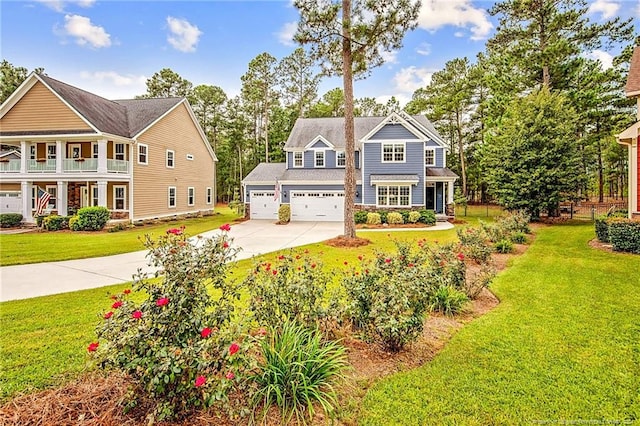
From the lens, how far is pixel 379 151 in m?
22.4

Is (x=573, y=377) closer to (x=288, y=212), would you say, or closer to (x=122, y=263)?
(x=122, y=263)

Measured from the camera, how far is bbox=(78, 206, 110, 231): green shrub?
1711 centimetres

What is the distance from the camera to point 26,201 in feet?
63.5

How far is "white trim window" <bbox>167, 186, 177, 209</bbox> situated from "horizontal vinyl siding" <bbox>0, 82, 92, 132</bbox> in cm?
615

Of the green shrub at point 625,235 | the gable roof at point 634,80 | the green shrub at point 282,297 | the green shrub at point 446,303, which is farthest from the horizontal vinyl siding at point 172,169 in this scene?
the gable roof at point 634,80

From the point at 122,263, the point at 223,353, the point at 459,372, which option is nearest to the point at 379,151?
the point at 122,263

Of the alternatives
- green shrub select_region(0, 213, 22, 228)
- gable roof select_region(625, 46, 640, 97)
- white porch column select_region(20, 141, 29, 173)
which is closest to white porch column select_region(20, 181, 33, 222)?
green shrub select_region(0, 213, 22, 228)

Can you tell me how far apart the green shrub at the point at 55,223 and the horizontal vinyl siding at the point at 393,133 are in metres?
18.5

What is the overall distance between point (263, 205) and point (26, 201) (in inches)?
542

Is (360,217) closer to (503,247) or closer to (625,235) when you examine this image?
(503,247)

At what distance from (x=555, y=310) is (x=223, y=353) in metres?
5.83

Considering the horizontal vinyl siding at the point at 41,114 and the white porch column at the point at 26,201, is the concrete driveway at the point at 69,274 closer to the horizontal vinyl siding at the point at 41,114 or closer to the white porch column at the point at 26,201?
the horizontal vinyl siding at the point at 41,114

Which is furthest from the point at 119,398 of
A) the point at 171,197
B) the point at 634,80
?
the point at 171,197

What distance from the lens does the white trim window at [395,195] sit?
22.1 m
